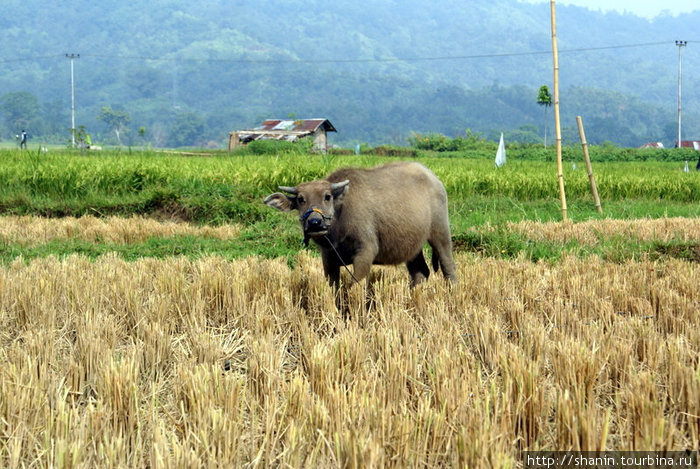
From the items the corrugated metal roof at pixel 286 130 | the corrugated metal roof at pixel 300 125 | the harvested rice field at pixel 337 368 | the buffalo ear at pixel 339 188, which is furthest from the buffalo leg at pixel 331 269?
the corrugated metal roof at pixel 300 125

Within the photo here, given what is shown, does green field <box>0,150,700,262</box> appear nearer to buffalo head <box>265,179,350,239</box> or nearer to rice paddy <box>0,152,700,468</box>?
rice paddy <box>0,152,700,468</box>

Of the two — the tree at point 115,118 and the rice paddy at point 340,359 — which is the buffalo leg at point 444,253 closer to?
the rice paddy at point 340,359

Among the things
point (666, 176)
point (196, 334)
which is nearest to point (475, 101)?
point (666, 176)

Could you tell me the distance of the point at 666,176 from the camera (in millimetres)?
13977

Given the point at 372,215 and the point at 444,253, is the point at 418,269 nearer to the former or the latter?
the point at 444,253

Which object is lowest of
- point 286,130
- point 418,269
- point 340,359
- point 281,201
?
point 418,269

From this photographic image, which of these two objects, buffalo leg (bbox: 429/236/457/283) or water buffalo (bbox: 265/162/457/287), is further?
buffalo leg (bbox: 429/236/457/283)

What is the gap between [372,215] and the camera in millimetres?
4699

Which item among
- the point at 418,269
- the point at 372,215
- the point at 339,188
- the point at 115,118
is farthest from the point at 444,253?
the point at 115,118

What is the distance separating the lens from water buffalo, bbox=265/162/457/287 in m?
4.25

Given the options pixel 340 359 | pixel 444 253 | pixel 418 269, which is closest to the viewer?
pixel 340 359

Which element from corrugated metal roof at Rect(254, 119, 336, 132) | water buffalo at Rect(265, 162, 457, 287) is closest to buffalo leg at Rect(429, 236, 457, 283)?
water buffalo at Rect(265, 162, 457, 287)

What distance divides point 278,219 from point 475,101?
186312 mm

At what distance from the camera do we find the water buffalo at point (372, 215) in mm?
4246
